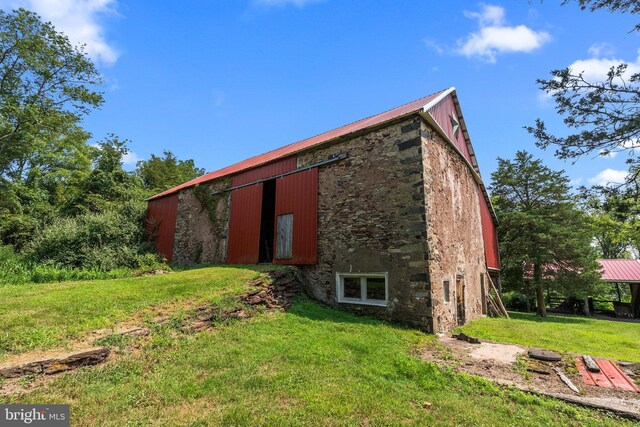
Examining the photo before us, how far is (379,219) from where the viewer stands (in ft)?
31.7

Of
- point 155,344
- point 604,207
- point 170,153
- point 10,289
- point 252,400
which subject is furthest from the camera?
point 170,153

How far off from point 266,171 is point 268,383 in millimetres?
10055

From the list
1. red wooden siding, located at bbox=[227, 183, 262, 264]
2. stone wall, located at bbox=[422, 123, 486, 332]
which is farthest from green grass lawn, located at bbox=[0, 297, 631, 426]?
red wooden siding, located at bbox=[227, 183, 262, 264]

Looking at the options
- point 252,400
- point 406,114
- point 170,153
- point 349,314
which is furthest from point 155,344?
point 170,153

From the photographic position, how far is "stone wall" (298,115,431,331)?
8766 mm

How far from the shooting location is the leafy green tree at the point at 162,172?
33125 millimetres

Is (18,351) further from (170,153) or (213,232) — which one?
(170,153)

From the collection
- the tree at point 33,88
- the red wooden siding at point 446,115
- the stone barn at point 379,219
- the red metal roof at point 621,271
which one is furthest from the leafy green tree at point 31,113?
the red metal roof at point 621,271

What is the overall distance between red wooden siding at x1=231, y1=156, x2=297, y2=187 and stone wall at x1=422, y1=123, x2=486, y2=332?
18.1ft

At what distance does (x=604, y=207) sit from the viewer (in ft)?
25.5

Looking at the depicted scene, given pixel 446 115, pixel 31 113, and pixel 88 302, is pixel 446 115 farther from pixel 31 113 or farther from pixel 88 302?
pixel 31 113

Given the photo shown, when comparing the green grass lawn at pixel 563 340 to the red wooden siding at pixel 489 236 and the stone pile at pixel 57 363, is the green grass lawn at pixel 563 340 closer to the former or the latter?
the red wooden siding at pixel 489 236

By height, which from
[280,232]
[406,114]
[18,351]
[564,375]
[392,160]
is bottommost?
[564,375]

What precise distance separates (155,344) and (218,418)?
3.00m
